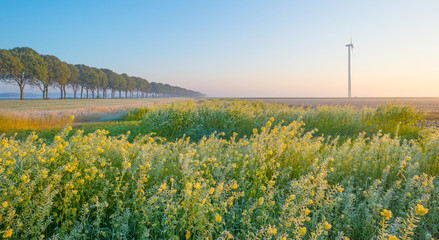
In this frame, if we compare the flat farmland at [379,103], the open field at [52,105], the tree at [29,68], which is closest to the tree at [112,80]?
the tree at [29,68]

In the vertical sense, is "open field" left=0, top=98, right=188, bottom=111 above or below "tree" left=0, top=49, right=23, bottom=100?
below

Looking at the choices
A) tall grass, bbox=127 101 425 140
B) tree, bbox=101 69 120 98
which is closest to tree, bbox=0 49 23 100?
tree, bbox=101 69 120 98

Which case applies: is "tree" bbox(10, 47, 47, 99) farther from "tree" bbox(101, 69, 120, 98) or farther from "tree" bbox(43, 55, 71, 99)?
"tree" bbox(101, 69, 120, 98)

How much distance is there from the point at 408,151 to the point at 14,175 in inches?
256

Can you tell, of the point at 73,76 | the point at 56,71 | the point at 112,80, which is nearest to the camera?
the point at 56,71

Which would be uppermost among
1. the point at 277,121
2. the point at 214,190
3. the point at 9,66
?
the point at 9,66

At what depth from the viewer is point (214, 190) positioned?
2.87 m

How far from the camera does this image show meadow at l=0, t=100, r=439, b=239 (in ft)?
7.71

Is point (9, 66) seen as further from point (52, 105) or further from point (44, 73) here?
point (52, 105)

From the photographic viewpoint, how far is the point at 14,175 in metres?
2.74

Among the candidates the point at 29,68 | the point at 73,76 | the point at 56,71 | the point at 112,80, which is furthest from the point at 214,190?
the point at 112,80

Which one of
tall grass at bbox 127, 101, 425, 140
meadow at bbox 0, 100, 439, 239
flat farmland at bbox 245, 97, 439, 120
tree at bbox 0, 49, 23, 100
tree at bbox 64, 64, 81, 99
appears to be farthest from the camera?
tree at bbox 64, 64, 81, 99

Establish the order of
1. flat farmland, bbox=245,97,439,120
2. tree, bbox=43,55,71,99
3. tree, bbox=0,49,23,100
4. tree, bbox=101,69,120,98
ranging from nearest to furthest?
flat farmland, bbox=245,97,439,120 → tree, bbox=0,49,23,100 → tree, bbox=43,55,71,99 → tree, bbox=101,69,120,98

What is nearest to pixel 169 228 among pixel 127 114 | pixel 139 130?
pixel 139 130
